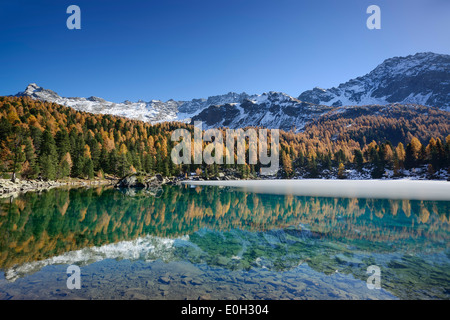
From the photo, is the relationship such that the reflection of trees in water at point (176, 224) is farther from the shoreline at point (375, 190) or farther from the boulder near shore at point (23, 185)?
the boulder near shore at point (23, 185)

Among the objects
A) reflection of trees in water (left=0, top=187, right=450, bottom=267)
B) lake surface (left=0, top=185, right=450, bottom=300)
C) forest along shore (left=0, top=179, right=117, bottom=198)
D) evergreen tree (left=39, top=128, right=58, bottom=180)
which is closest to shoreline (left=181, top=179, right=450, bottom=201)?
reflection of trees in water (left=0, top=187, right=450, bottom=267)

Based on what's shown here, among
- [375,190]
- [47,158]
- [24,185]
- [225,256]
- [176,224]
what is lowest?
[375,190]

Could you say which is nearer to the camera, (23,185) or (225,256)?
(225,256)

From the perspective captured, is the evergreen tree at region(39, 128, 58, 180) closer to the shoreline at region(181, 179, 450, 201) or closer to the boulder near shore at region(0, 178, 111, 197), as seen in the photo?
the boulder near shore at region(0, 178, 111, 197)

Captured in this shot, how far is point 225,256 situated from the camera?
14.2m

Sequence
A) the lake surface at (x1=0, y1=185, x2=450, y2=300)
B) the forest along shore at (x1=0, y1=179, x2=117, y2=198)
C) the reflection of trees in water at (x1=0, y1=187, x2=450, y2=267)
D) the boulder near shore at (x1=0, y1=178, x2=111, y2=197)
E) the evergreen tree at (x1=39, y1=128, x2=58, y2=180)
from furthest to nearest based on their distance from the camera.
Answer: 1. the evergreen tree at (x1=39, y1=128, x2=58, y2=180)
2. the boulder near shore at (x1=0, y1=178, x2=111, y2=197)
3. the forest along shore at (x1=0, y1=179, x2=117, y2=198)
4. the reflection of trees in water at (x1=0, y1=187, x2=450, y2=267)
5. the lake surface at (x1=0, y1=185, x2=450, y2=300)

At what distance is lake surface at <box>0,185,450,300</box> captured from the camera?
31.5 ft

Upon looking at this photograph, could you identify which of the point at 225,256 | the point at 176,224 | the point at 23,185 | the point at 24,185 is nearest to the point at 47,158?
the point at 24,185

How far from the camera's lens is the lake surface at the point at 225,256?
960cm

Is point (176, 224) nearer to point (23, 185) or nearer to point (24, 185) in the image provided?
point (23, 185)

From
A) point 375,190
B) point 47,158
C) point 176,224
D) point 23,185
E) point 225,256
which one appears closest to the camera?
point 225,256
